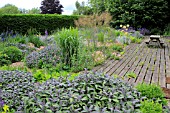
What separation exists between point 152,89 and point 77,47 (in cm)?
284

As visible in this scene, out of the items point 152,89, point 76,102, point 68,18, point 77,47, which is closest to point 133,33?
point 68,18

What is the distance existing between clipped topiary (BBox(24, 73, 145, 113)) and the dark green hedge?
1046 centimetres

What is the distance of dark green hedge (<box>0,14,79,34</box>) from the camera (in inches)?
522

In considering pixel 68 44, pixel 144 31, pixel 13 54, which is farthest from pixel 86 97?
pixel 144 31

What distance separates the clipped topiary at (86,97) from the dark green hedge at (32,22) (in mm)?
10461

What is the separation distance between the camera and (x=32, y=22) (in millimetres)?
14422

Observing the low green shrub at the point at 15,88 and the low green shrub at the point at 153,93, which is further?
the low green shrub at the point at 153,93

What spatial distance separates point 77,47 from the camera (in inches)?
224

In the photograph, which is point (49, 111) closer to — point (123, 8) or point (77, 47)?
point (77, 47)

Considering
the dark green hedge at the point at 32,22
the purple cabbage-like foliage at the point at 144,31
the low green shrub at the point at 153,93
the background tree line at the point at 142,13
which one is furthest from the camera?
the background tree line at the point at 142,13

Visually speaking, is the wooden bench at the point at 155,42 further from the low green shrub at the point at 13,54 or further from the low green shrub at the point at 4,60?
the low green shrub at the point at 4,60

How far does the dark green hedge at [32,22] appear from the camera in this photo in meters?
13.3

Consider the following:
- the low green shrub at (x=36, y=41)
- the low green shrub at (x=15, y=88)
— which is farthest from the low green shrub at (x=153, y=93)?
the low green shrub at (x=36, y=41)

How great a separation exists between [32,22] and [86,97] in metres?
12.4
